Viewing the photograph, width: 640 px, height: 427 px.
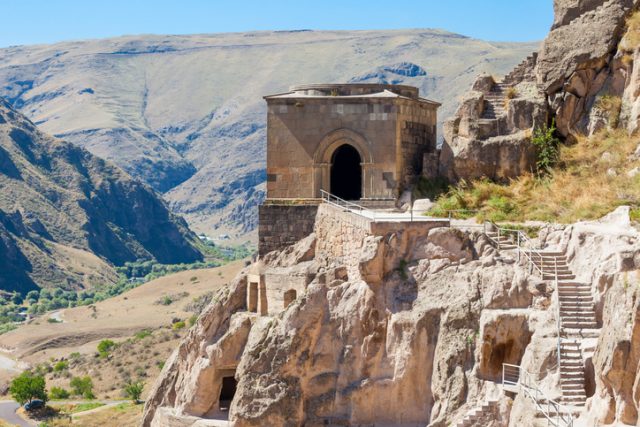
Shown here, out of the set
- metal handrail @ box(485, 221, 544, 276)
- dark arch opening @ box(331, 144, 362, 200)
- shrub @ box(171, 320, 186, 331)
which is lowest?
shrub @ box(171, 320, 186, 331)

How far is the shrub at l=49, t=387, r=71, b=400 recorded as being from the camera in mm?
75438

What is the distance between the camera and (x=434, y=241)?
31562 millimetres

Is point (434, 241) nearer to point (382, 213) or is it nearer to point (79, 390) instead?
point (382, 213)

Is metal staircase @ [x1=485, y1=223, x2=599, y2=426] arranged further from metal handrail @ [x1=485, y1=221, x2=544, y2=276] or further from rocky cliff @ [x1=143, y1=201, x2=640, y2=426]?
rocky cliff @ [x1=143, y1=201, x2=640, y2=426]

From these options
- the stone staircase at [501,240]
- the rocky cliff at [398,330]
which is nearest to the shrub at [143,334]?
the rocky cliff at [398,330]

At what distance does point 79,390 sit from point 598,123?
151ft

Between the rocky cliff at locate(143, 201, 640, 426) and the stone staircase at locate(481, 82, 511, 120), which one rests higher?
the stone staircase at locate(481, 82, 511, 120)

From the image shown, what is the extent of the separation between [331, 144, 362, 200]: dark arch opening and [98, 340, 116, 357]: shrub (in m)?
47.2

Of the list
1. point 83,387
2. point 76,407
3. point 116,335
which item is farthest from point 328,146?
point 116,335

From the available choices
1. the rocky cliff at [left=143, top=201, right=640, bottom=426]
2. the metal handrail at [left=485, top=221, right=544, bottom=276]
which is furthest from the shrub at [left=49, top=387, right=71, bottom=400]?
the metal handrail at [left=485, top=221, right=544, bottom=276]

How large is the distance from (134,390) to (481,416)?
4150cm

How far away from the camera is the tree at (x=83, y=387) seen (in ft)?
242

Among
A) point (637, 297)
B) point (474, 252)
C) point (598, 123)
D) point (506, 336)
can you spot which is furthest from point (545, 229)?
point (637, 297)

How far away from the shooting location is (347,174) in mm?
41000
